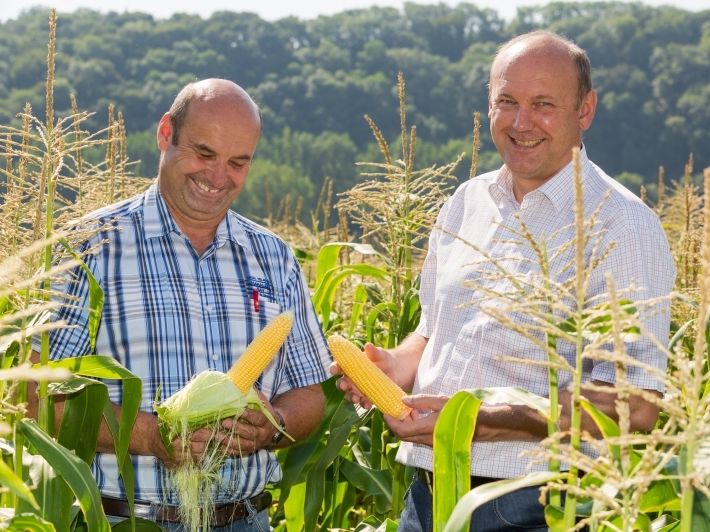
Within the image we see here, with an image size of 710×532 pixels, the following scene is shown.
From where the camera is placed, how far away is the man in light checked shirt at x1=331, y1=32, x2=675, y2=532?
3.74 meters

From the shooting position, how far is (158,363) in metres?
4.31

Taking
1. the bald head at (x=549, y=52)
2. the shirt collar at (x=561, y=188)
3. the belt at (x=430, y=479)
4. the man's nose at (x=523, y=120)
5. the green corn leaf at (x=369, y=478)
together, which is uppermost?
the bald head at (x=549, y=52)

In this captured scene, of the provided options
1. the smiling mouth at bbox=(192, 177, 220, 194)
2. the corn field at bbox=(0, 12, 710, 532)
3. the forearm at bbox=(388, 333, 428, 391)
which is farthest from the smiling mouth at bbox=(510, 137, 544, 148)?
the smiling mouth at bbox=(192, 177, 220, 194)

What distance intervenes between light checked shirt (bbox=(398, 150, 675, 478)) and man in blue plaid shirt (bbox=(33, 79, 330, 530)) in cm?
62

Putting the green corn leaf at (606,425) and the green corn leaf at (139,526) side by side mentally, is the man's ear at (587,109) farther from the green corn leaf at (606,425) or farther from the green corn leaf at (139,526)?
the green corn leaf at (139,526)

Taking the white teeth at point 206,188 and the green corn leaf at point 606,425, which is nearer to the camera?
the green corn leaf at point 606,425

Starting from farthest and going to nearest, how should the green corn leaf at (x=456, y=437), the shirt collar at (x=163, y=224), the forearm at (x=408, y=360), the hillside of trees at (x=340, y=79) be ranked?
the hillside of trees at (x=340, y=79) → the forearm at (x=408, y=360) → the shirt collar at (x=163, y=224) → the green corn leaf at (x=456, y=437)

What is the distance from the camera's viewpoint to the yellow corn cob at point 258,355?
13.0ft

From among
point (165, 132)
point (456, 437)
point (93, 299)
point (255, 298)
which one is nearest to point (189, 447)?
point (93, 299)

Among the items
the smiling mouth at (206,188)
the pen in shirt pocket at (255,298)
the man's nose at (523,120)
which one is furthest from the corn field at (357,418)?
the man's nose at (523,120)

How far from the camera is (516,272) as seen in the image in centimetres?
407

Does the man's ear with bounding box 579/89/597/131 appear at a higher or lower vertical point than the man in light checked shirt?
higher

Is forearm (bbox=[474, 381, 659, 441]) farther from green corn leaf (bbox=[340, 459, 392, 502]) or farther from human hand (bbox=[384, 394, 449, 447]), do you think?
green corn leaf (bbox=[340, 459, 392, 502])

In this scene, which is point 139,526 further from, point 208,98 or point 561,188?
point 561,188
